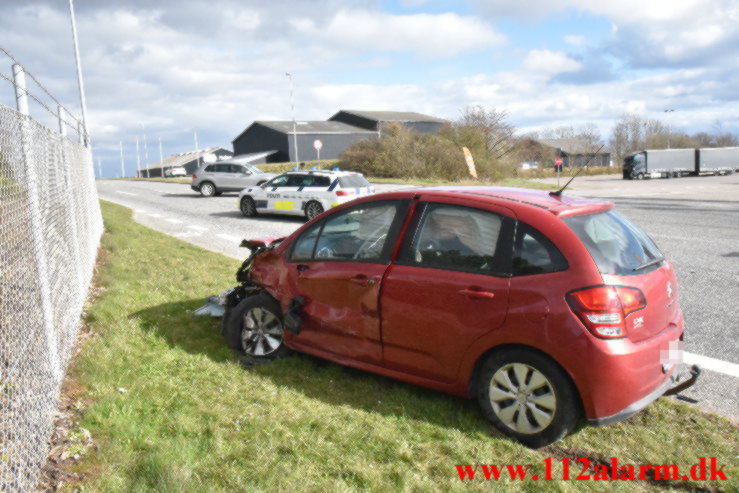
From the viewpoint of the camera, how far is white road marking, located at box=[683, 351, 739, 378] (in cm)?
495

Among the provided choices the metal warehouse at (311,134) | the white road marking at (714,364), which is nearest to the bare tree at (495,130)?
the metal warehouse at (311,134)

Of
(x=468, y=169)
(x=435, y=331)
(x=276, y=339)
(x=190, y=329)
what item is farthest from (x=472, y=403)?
(x=468, y=169)

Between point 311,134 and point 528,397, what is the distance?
221ft

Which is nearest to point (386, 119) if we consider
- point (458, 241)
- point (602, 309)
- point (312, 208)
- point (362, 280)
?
point (312, 208)

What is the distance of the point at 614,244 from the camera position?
380 centimetres

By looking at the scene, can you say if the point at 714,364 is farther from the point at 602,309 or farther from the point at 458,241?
the point at 458,241

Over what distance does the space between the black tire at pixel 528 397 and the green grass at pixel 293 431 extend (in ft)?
0.37

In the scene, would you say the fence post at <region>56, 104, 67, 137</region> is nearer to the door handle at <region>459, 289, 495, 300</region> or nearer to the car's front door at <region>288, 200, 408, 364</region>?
the car's front door at <region>288, 200, 408, 364</region>

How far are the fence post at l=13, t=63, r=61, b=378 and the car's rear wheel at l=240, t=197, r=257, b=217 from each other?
14182mm

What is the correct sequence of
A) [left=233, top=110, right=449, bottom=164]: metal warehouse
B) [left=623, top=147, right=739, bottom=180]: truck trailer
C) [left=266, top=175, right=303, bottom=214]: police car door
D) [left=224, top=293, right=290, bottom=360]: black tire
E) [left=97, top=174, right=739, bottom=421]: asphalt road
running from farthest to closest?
[left=233, top=110, right=449, bottom=164]: metal warehouse < [left=623, top=147, right=739, bottom=180]: truck trailer < [left=266, top=175, right=303, bottom=214]: police car door < [left=97, top=174, right=739, bottom=421]: asphalt road < [left=224, top=293, right=290, bottom=360]: black tire

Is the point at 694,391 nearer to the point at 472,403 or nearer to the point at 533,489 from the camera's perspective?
the point at 472,403

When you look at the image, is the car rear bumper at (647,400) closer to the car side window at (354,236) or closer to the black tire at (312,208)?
the car side window at (354,236)

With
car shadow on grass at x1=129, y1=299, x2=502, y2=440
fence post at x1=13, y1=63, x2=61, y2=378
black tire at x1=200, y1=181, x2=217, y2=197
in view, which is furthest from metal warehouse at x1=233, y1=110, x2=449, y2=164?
fence post at x1=13, y1=63, x2=61, y2=378

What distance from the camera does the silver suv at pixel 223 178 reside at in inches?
1039
